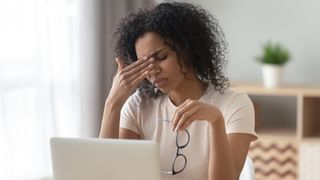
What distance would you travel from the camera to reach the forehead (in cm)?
162

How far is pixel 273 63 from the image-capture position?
3.05 metres

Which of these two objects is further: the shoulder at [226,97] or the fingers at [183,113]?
the shoulder at [226,97]

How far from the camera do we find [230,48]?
334 centimetres

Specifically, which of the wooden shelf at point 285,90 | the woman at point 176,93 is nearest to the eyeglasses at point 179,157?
the woman at point 176,93

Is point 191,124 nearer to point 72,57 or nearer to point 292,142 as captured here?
point 72,57

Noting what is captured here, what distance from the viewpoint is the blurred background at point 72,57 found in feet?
8.13

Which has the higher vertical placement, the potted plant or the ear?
the ear

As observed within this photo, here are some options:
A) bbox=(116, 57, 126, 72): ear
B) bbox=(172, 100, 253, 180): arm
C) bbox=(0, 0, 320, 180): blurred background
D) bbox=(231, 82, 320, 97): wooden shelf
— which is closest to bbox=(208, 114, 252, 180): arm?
bbox=(172, 100, 253, 180): arm

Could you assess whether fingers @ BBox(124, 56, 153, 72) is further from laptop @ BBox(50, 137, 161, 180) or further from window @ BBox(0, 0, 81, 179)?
window @ BBox(0, 0, 81, 179)

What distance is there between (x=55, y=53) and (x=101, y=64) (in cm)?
31

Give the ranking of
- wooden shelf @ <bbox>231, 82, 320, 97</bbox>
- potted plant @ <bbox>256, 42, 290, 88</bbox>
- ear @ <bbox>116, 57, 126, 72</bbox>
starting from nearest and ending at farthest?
ear @ <bbox>116, 57, 126, 72</bbox>
wooden shelf @ <bbox>231, 82, 320, 97</bbox>
potted plant @ <bbox>256, 42, 290, 88</bbox>

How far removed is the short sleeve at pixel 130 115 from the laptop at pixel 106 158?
1.58 feet

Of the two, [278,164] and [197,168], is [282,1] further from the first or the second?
[197,168]

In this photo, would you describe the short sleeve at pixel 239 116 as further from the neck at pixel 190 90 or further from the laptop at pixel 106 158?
the laptop at pixel 106 158
